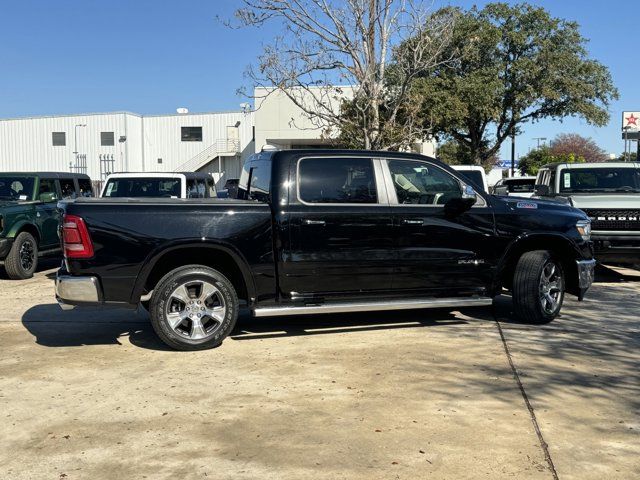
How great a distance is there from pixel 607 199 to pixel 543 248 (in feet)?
11.1

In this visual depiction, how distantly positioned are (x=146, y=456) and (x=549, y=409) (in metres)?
2.79

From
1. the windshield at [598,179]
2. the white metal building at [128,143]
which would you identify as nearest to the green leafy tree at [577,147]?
the white metal building at [128,143]

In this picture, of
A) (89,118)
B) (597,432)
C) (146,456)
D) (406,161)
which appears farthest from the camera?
(89,118)

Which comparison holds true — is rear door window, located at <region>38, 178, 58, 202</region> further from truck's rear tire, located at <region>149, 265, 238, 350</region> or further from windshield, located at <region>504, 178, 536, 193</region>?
windshield, located at <region>504, 178, 536, 193</region>

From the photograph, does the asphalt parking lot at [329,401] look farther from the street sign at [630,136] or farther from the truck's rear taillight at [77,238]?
the street sign at [630,136]

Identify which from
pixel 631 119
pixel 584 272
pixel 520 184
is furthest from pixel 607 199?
pixel 631 119

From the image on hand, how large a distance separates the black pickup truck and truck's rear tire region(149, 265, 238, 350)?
0.01m

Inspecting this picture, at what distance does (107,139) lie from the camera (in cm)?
4519

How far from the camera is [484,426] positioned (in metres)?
4.28

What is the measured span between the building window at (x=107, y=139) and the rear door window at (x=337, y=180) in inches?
1625

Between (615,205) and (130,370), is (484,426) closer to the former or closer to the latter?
(130,370)

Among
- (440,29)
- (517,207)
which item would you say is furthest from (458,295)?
(440,29)

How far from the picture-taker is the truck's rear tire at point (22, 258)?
35.0ft

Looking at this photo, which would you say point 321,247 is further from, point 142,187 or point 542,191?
point 142,187
